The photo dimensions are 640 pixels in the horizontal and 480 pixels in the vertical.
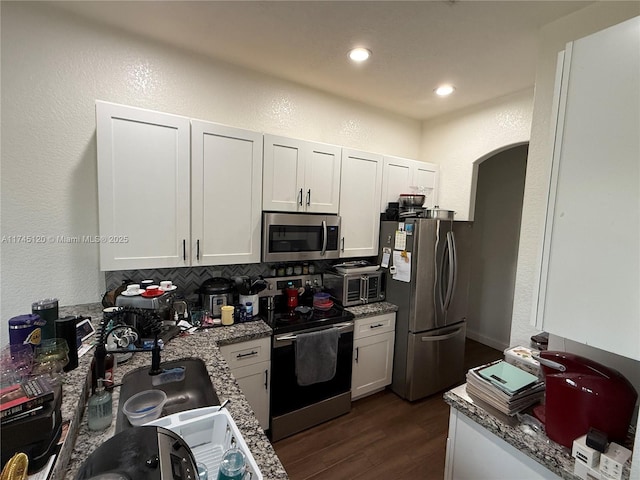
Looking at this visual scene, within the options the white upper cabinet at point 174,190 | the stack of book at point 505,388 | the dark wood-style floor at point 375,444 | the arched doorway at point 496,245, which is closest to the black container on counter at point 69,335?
the white upper cabinet at point 174,190

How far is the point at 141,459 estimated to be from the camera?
0.66 meters

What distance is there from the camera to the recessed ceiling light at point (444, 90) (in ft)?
8.52

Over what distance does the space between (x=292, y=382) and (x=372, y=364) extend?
2.78ft

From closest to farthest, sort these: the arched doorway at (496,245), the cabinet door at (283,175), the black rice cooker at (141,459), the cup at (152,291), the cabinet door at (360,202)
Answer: the black rice cooker at (141,459), the cup at (152,291), the cabinet door at (283,175), the cabinet door at (360,202), the arched doorway at (496,245)

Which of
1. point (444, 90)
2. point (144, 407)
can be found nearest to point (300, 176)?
point (444, 90)

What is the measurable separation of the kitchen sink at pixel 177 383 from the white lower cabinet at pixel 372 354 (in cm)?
136

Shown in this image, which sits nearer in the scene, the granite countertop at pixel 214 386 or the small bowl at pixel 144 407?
the granite countertop at pixel 214 386

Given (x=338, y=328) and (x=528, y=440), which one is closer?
(x=528, y=440)

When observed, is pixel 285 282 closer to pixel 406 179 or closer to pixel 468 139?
pixel 406 179

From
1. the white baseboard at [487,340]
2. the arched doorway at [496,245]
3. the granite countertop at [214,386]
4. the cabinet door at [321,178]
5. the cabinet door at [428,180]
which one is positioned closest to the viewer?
the granite countertop at [214,386]

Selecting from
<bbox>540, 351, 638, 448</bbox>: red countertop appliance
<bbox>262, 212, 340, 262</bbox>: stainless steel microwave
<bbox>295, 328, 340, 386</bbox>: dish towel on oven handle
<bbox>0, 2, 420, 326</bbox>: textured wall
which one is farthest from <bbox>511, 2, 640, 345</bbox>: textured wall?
<bbox>0, 2, 420, 326</bbox>: textured wall

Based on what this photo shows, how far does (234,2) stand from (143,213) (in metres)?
1.36

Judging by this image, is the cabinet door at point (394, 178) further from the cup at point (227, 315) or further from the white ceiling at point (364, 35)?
the cup at point (227, 315)

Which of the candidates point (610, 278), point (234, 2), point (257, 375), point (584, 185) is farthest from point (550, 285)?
point (234, 2)
